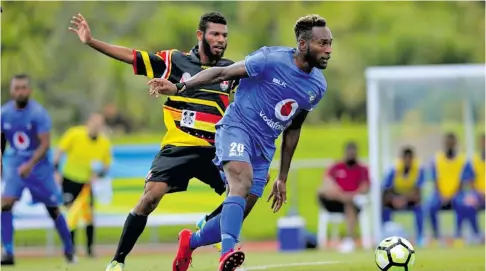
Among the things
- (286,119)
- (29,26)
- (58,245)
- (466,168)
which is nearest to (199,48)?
(286,119)

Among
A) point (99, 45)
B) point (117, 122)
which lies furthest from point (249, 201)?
point (117, 122)

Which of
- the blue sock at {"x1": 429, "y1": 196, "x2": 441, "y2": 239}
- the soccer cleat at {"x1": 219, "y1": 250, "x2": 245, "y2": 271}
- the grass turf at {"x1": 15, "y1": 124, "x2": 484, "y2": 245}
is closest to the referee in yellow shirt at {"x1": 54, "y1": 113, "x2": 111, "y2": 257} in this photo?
the grass turf at {"x1": 15, "y1": 124, "x2": 484, "y2": 245}

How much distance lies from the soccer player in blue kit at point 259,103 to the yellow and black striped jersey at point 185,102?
2.71 ft

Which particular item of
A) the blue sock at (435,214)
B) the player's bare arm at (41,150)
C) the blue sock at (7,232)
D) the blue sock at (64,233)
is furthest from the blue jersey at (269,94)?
the blue sock at (435,214)

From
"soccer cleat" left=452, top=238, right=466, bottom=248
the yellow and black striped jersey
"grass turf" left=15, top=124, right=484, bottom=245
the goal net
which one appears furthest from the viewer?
"grass turf" left=15, top=124, right=484, bottom=245

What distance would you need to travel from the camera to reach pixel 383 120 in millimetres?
24375

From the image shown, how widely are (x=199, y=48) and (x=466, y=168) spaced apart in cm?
1129

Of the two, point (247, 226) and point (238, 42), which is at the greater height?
point (238, 42)

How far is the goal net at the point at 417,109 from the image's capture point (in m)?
20.9

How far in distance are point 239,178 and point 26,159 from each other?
22.3ft

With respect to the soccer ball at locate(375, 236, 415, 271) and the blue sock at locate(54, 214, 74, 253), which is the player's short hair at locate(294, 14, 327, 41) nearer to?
the soccer ball at locate(375, 236, 415, 271)

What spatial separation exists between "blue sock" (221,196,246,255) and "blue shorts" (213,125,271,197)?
1.19 feet

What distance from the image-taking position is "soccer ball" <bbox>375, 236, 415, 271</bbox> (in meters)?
9.89

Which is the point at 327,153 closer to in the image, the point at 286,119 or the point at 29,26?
the point at 29,26
